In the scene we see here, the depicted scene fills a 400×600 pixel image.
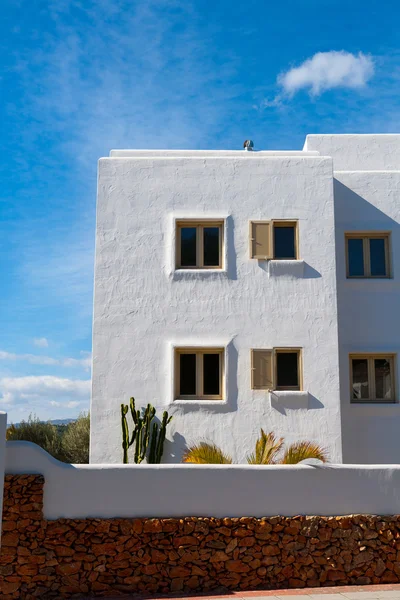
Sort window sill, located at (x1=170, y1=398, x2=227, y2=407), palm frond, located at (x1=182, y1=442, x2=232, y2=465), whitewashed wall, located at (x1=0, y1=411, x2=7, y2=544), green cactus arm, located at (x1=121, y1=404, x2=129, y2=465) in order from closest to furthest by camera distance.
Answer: whitewashed wall, located at (x1=0, y1=411, x2=7, y2=544), palm frond, located at (x1=182, y1=442, x2=232, y2=465), green cactus arm, located at (x1=121, y1=404, x2=129, y2=465), window sill, located at (x1=170, y1=398, x2=227, y2=407)

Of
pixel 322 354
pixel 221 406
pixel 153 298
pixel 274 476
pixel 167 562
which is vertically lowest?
pixel 167 562

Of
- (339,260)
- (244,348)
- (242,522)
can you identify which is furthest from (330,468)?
(339,260)

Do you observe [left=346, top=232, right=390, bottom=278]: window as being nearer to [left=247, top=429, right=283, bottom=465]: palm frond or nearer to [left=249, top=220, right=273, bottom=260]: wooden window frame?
[left=249, top=220, right=273, bottom=260]: wooden window frame

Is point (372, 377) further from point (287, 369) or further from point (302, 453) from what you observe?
point (302, 453)

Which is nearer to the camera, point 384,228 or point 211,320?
point 211,320

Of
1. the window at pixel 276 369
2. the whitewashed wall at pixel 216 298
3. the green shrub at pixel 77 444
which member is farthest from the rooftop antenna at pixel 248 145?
the green shrub at pixel 77 444

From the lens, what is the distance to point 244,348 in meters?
15.4

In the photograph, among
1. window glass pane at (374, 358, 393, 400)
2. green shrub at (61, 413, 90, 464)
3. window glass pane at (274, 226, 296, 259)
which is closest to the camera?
window glass pane at (274, 226, 296, 259)

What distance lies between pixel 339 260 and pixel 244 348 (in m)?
3.35

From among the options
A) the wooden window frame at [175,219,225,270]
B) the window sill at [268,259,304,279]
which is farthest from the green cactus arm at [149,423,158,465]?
the window sill at [268,259,304,279]

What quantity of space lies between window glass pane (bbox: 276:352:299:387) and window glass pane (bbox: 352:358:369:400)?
5.70 feet

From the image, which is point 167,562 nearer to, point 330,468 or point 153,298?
point 330,468

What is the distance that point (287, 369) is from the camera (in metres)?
15.5

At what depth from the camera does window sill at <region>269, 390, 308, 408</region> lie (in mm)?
15117
